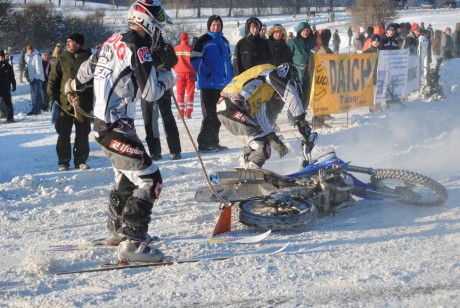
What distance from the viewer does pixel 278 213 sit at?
6.32 m

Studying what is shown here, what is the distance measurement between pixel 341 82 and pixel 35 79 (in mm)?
8803

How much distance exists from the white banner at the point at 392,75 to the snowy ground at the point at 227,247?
11.1 feet

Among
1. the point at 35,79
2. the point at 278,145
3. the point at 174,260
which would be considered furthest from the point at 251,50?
the point at 35,79

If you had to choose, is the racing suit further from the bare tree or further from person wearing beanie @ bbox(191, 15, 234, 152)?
the bare tree

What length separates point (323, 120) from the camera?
12.3m

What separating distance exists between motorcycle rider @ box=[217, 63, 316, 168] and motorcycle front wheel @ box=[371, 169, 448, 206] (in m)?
0.88

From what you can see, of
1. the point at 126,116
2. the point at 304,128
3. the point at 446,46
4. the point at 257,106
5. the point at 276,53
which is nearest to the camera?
the point at 126,116

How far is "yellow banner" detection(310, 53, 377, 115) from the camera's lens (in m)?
11.6

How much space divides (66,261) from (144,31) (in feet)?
6.61

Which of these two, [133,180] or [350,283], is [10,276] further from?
[350,283]

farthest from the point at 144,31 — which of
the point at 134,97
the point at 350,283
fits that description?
the point at 350,283

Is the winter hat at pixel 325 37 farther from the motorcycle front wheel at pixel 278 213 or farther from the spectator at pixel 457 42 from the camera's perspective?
the spectator at pixel 457 42

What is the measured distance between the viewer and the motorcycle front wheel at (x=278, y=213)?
601 centimetres

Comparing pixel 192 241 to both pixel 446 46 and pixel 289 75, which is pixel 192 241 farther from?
pixel 446 46
